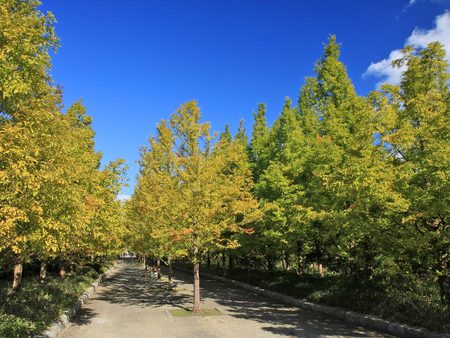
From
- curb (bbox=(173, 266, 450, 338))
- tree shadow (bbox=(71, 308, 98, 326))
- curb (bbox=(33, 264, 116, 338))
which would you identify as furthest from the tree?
tree shadow (bbox=(71, 308, 98, 326))

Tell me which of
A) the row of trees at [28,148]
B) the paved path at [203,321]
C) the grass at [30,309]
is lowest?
the paved path at [203,321]

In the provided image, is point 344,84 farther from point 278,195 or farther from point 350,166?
point 350,166

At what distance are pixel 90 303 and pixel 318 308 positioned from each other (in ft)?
34.8

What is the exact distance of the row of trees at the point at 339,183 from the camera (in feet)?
35.1

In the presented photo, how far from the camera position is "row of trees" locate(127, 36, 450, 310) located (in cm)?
1071

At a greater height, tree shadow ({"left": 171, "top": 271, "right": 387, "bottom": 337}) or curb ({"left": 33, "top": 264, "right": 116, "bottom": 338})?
curb ({"left": 33, "top": 264, "right": 116, "bottom": 338})

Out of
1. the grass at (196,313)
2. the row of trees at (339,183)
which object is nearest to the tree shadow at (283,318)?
the grass at (196,313)

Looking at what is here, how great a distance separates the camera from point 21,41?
24.1 feet

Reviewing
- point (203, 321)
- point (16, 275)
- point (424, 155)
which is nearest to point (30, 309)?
point (16, 275)

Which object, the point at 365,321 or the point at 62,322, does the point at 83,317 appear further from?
→ the point at 365,321

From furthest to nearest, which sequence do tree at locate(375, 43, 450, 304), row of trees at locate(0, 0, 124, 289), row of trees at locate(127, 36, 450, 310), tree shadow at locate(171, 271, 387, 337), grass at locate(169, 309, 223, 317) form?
grass at locate(169, 309, 223, 317), tree shadow at locate(171, 271, 387, 337), row of trees at locate(127, 36, 450, 310), tree at locate(375, 43, 450, 304), row of trees at locate(0, 0, 124, 289)

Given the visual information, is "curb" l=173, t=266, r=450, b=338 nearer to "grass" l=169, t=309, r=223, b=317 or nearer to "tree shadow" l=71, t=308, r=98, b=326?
"grass" l=169, t=309, r=223, b=317

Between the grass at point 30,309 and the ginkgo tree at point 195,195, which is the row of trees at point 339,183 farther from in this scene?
the grass at point 30,309

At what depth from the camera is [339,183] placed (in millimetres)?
11516
